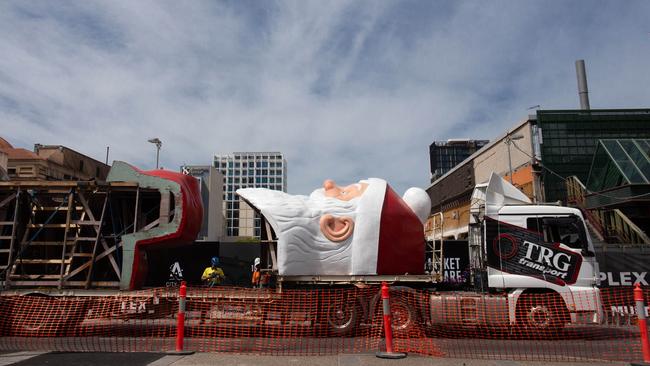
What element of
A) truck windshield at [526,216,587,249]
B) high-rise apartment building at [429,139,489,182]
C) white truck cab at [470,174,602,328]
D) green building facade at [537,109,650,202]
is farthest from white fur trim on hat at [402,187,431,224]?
high-rise apartment building at [429,139,489,182]

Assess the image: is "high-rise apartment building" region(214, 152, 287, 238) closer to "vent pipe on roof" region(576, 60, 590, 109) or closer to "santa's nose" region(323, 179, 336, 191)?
"vent pipe on roof" region(576, 60, 590, 109)

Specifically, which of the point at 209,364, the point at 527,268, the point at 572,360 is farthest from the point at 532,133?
the point at 209,364

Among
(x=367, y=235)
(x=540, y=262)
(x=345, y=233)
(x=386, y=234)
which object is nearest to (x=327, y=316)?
(x=345, y=233)

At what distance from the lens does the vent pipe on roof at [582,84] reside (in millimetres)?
36222

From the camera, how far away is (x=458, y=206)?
3366 cm

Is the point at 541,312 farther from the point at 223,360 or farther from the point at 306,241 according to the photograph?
the point at 223,360

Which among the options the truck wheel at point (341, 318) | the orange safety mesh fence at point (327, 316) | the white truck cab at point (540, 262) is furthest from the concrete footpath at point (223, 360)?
the white truck cab at point (540, 262)

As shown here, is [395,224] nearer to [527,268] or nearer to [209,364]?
[527,268]

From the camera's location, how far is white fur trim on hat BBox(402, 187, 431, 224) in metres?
9.30

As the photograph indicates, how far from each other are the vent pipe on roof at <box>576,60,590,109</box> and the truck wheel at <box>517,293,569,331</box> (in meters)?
33.2

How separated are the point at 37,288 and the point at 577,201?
21208mm

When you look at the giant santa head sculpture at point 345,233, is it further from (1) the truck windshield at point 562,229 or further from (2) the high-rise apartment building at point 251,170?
(2) the high-rise apartment building at point 251,170

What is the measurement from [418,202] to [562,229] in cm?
282

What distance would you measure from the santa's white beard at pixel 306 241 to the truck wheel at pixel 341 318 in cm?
67
